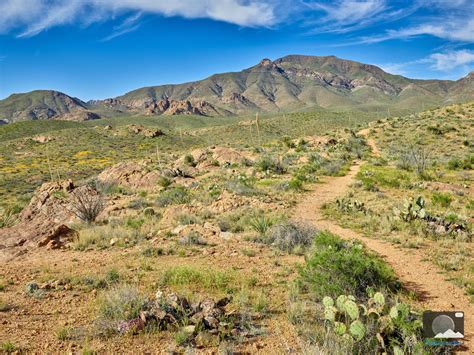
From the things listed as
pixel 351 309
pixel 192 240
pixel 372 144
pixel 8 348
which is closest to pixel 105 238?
pixel 192 240

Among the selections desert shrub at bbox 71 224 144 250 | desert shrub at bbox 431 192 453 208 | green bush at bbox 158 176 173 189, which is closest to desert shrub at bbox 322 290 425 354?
desert shrub at bbox 71 224 144 250

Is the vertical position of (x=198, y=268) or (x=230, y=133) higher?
(x=230, y=133)

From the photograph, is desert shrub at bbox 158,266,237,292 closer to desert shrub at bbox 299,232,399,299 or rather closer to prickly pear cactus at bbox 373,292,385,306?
desert shrub at bbox 299,232,399,299

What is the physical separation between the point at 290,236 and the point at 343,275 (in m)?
3.08

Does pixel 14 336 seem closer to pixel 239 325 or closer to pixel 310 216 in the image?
pixel 239 325

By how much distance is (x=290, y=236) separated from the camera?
8.73 m

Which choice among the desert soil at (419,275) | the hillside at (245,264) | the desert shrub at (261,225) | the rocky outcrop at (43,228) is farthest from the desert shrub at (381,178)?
the rocky outcrop at (43,228)

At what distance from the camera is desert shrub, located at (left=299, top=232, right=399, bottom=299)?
18.1ft

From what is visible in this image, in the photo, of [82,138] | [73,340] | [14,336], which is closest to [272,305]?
[73,340]

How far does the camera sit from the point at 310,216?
1169cm

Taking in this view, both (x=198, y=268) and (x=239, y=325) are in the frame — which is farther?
(x=198, y=268)

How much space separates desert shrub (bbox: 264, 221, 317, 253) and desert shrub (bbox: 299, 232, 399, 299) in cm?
214

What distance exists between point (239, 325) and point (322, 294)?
1571mm

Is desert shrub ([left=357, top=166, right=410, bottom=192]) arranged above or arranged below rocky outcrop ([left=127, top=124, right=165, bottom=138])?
below
